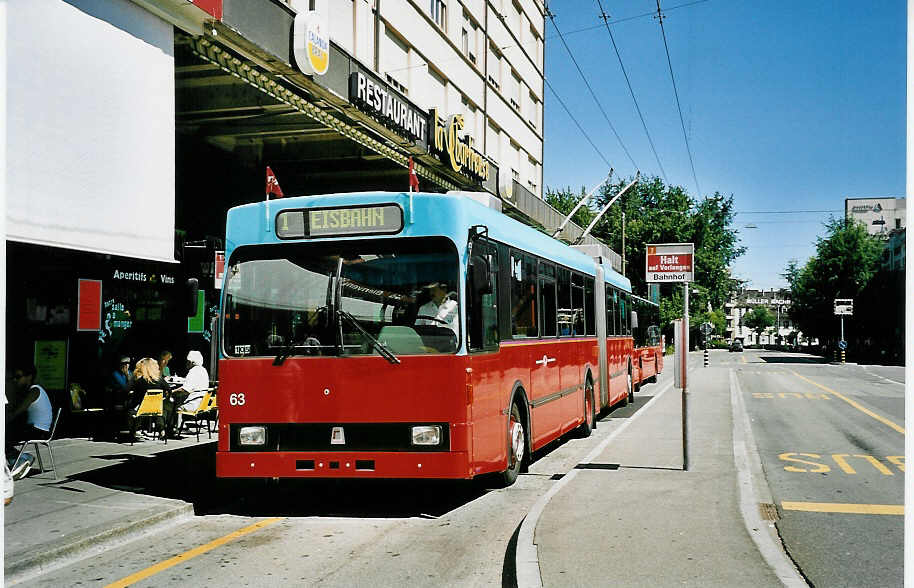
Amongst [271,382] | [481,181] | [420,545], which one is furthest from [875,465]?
[481,181]

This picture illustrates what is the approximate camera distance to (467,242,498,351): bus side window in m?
8.08

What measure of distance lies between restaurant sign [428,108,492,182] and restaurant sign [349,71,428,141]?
44cm

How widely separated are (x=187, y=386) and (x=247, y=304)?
255 inches

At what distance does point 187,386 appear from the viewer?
46.3 feet

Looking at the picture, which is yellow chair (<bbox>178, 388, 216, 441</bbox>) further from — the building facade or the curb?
the curb

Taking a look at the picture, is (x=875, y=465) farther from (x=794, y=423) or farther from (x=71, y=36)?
(x=71, y=36)

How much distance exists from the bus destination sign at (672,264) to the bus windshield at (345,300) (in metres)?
3.92

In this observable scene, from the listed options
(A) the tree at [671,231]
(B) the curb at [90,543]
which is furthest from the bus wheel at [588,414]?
(A) the tree at [671,231]

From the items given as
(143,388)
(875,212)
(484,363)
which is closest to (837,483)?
(484,363)

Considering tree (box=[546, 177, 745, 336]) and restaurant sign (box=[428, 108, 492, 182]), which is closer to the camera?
restaurant sign (box=[428, 108, 492, 182])

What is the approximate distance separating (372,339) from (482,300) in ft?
3.95

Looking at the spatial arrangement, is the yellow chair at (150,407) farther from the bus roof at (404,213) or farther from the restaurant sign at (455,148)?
the restaurant sign at (455,148)

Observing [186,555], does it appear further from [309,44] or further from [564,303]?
[309,44]

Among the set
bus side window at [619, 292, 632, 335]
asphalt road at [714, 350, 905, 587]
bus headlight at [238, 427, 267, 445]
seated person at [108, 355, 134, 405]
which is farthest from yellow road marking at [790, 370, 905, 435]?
seated person at [108, 355, 134, 405]
